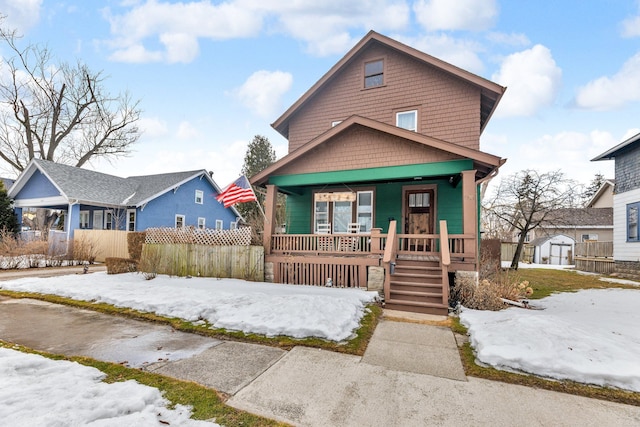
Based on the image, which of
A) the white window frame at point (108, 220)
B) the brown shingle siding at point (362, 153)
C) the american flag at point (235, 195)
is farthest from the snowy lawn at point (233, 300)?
the white window frame at point (108, 220)

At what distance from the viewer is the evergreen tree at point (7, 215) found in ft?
57.3

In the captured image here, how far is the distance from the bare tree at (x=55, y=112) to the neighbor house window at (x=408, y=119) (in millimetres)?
26362

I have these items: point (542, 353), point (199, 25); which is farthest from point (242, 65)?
point (542, 353)

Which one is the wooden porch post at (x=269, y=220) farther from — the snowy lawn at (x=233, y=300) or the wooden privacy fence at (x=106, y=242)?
the wooden privacy fence at (x=106, y=242)

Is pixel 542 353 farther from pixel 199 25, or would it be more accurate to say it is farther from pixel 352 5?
pixel 199 25

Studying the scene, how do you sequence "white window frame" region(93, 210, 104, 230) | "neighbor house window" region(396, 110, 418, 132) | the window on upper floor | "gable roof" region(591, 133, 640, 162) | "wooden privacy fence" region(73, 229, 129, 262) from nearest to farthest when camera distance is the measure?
"neighbor house window" region(396, 110, 418, 132)
"gable roof" region(591, 133, 640, 162)
"wooden privacy fence" region(73, 229, 129, 262)
"white window frame" region(93, 210, 104, 230)
the window on upper floor

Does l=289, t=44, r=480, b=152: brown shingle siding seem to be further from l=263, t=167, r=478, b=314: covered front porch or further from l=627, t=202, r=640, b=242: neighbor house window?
l=627, t=202, r=640, b=242: neighbor house window

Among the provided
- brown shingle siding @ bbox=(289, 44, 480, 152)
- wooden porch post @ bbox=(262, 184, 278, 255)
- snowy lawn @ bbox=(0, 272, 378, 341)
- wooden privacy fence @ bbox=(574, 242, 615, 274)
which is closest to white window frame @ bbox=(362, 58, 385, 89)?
brown shingle siding @ bbox=(289, 44, 480, 152)

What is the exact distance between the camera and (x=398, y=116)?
455 inches

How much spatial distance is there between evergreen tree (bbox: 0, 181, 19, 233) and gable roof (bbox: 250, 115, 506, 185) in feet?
60.8

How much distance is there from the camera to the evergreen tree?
17453 millimetres

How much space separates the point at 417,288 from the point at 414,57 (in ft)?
29.8

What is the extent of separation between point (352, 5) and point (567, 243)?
29233 millimetres

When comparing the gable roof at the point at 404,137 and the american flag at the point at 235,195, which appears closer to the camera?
the gable roof at the point at 404,137
